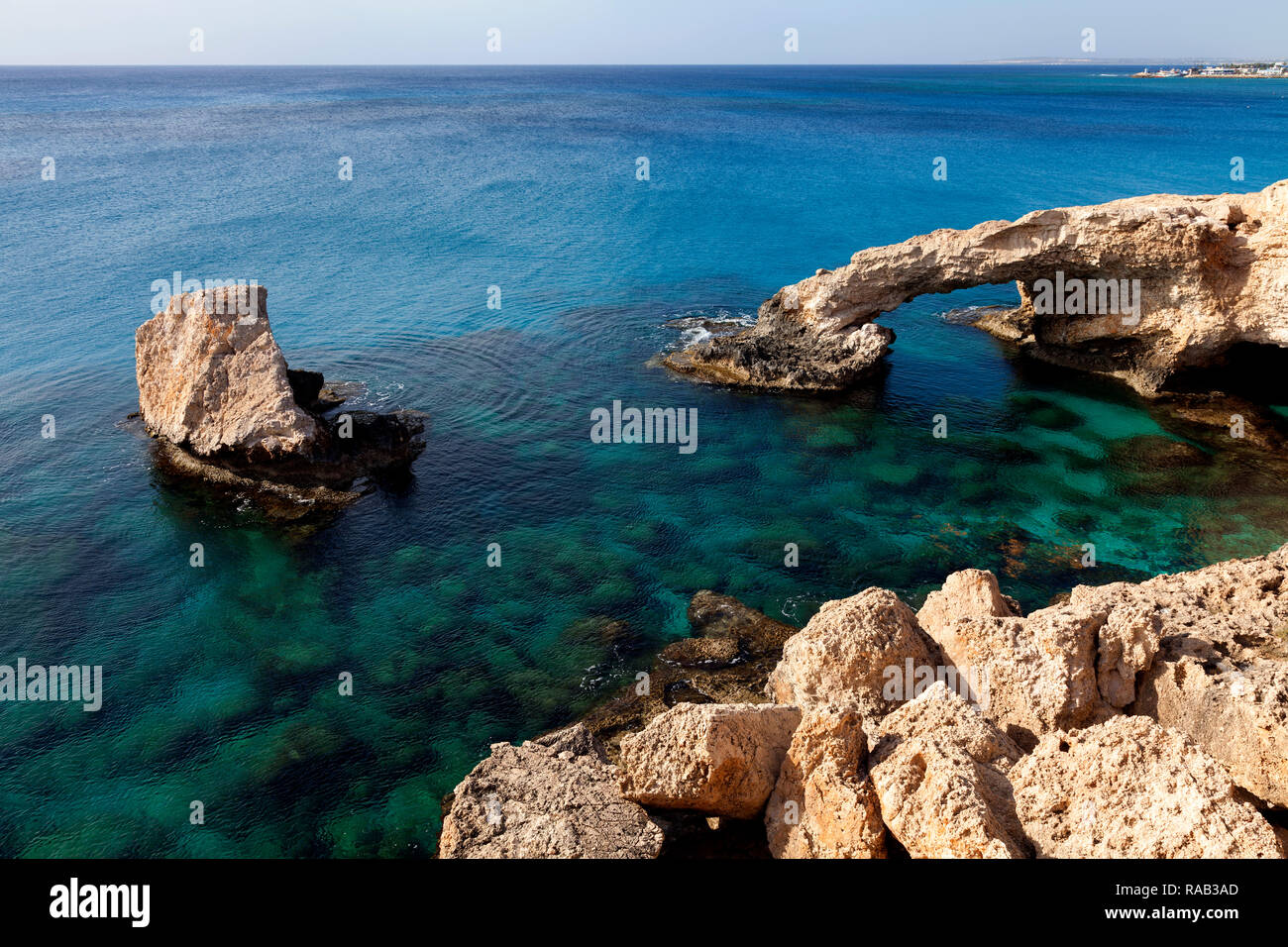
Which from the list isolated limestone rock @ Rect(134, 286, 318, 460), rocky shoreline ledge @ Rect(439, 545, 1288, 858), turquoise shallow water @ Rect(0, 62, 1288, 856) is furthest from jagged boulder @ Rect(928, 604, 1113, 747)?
isolated limestone rock @ Rect(134, 286, 318, 460)

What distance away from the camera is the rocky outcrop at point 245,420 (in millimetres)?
28297

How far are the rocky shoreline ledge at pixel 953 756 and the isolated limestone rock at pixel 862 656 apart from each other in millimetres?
35

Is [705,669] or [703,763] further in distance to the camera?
[705,669]

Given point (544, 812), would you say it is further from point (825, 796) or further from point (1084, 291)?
point (1084, 291)

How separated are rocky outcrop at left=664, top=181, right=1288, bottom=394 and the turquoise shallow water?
206 cm

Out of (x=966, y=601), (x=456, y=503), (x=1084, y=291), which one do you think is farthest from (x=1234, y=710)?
(x=1084, y=291)

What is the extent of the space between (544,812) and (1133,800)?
766 cm

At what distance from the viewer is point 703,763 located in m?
11.6

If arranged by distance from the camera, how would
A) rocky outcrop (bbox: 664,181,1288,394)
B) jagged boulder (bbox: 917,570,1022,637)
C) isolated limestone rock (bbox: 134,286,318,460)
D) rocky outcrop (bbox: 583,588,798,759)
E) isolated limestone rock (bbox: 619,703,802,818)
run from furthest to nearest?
rocky outcrop (bbox: 664,181,1288,394) < isolated limestone rock (bbox: 134,286,318,460) < rocky outcrop (bbox: 583,588,798,759) < jagged boulder (bbox: 917,570,1022,637) < isolated limestone rock (bbox: 619,703,802,818)

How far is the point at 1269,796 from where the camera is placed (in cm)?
1093

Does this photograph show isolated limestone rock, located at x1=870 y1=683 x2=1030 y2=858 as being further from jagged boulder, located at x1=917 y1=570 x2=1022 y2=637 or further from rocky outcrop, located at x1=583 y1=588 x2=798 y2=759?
rocky outcrop, located at x1=583 y1=588 x2=798 y2=759

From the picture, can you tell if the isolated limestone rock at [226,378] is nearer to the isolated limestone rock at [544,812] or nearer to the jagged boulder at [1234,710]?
the isolated limestone rock at [544,812]

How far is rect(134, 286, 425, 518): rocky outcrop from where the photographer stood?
28297mm
